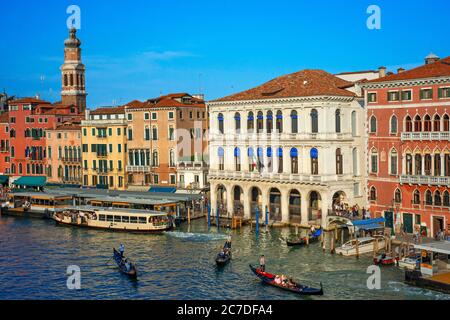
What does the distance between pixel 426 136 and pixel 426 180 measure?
9.28 feet

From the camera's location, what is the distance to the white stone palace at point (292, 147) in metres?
50.1

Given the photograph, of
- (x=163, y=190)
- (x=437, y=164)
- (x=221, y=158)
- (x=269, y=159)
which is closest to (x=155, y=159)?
(x=163, y=190)

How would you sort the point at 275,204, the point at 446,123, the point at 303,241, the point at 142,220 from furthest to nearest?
the point at 275,204
the point at 142,220
the point at 303,241
the point at 446,123

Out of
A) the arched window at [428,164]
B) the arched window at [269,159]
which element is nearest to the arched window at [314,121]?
the arched window at [269,159]

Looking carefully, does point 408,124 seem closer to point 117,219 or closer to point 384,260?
point 384,260

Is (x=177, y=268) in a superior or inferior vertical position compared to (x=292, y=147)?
inferior

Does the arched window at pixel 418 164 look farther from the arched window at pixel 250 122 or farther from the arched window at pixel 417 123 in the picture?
the arched window at pixel 250 122

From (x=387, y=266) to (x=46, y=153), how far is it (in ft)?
165

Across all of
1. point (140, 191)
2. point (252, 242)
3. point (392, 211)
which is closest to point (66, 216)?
point (140, 191)

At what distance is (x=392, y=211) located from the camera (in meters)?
47.0

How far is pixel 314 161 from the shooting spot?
50.8m

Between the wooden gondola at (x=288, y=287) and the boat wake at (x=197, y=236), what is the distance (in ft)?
39.4

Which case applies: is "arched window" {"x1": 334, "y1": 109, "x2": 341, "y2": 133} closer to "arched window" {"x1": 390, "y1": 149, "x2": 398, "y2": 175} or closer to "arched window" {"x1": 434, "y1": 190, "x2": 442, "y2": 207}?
"arched window" {"x1": 390, "y1": 149, "x2": 398, "y2": 175}

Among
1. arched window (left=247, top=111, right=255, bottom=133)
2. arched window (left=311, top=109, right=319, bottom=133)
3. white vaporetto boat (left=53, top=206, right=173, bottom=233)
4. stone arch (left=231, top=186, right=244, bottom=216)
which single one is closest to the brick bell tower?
white vaporetto boat (left=53, top=206, right=173, bottom=233)
